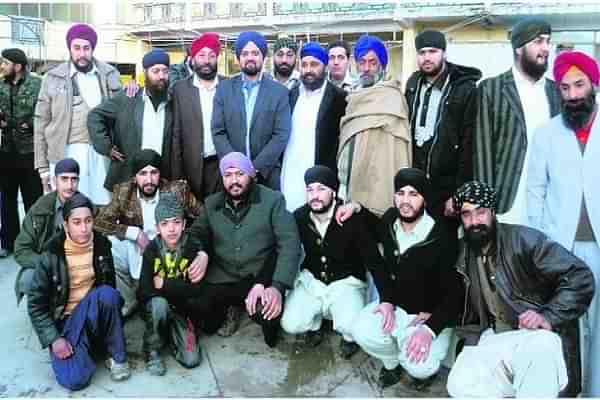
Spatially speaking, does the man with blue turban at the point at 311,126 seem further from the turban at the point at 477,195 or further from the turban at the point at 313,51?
the turban at the point at 477,195

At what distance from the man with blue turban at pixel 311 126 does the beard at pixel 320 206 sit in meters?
0.57

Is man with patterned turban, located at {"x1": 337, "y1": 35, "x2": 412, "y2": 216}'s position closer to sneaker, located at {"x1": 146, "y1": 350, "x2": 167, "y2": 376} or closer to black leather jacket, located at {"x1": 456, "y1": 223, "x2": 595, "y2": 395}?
black leather jacket, located at {"x1": 456, "y1": 223, "x2": 595, "y2": 395}

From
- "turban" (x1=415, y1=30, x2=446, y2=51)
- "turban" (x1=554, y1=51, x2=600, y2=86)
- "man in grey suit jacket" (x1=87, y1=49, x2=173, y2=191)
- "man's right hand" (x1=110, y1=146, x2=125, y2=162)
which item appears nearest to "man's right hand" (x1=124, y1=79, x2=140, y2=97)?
"man in grey suit jacket" (x1=87, y1=49, x2=173, y2=191)

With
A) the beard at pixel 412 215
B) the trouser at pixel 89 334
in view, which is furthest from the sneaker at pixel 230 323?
the beard at pixel 412 215

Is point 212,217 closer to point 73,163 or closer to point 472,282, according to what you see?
point 73,163

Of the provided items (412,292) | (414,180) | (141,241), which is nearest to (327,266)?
(412,292)

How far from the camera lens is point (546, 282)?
128 inches

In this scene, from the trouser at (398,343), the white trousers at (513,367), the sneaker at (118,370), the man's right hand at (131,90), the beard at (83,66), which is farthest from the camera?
the beard at (83,66)

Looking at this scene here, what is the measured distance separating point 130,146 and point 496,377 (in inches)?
127

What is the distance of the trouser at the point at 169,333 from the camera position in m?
3.81

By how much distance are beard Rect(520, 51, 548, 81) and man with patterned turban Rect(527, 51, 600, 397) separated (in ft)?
1.11

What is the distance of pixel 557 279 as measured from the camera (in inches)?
126

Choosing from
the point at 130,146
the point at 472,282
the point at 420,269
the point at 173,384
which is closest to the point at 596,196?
the point at 472,282

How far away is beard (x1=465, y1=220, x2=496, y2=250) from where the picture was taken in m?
3.38
